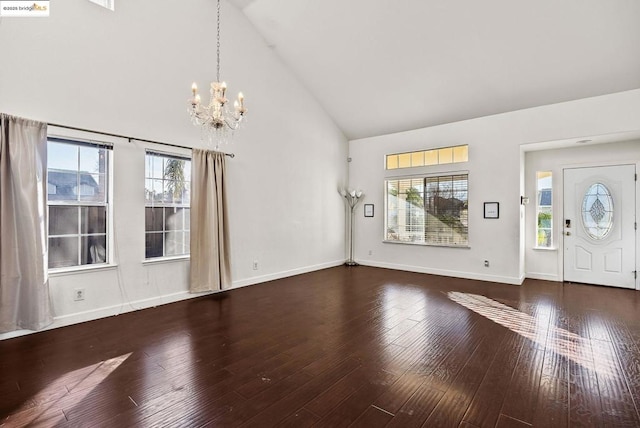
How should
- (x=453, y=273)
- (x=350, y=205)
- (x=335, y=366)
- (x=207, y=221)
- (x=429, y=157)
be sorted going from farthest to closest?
(x=350, y=205)
(x=429, y=157)
(x=453, y=273)
(x=207, y=221)
(x=335, y=366)

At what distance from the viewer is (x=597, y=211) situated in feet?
18.2

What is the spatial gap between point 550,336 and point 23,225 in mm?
5656

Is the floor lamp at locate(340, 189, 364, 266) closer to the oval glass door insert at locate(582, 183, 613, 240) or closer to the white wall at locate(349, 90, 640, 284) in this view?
the white wall at locate(349, 90, 640, 284)

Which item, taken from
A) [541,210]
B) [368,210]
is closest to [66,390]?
[368,210]

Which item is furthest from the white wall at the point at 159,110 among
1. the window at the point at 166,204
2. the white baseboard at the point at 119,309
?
the window at the point at 166,204

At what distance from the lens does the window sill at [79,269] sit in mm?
3442

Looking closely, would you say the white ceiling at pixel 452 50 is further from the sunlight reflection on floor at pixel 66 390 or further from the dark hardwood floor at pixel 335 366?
the sunlight reflection on floor at pixel 66 390

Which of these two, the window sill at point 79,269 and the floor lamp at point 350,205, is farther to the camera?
the floor lamp at point 350,205

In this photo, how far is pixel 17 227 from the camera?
3150mm

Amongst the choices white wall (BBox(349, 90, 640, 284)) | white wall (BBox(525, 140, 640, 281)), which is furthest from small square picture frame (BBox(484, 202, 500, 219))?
white wall (BBox(525, 140, 640, 281))

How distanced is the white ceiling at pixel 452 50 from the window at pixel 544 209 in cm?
157

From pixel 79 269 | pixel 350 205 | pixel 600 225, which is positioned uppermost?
pixel 350 205

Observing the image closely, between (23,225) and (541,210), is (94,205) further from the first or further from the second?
(541,210)

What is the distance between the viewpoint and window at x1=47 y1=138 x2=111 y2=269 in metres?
3.53
